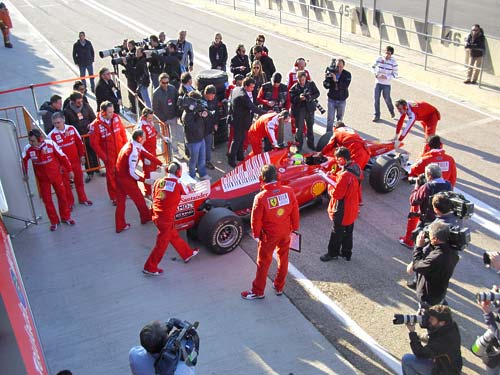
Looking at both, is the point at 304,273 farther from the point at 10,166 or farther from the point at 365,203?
the point at 10,166

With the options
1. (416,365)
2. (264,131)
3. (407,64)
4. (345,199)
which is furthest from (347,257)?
(407,64)

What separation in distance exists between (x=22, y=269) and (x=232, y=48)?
44.7 feet

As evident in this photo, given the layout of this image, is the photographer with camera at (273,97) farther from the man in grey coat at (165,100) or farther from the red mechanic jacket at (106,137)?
the red mechanic jacket at (106,137)

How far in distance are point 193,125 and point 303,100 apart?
243 cm

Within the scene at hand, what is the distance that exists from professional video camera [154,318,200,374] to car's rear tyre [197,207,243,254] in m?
3.50

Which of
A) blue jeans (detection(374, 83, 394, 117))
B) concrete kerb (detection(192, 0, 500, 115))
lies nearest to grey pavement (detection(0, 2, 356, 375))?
blue jeans (detection(374, 83, 394, 117))

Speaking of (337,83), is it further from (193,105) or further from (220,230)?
(220,230)

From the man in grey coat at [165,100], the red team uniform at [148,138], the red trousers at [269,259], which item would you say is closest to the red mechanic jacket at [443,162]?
the red trousers at [269,259]

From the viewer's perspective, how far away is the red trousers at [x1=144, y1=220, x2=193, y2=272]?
26.0 feet

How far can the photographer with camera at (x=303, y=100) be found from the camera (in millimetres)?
11562

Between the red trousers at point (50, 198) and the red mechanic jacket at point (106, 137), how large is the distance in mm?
882

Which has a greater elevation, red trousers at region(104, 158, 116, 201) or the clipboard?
the clipboard

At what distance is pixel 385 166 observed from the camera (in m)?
9.93

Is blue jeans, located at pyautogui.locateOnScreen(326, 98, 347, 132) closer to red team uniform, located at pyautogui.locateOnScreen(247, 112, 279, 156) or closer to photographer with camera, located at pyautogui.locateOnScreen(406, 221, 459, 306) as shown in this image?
red team uniform, located at pyautogui.locateOnScreen(247, 112, 279, 156)
